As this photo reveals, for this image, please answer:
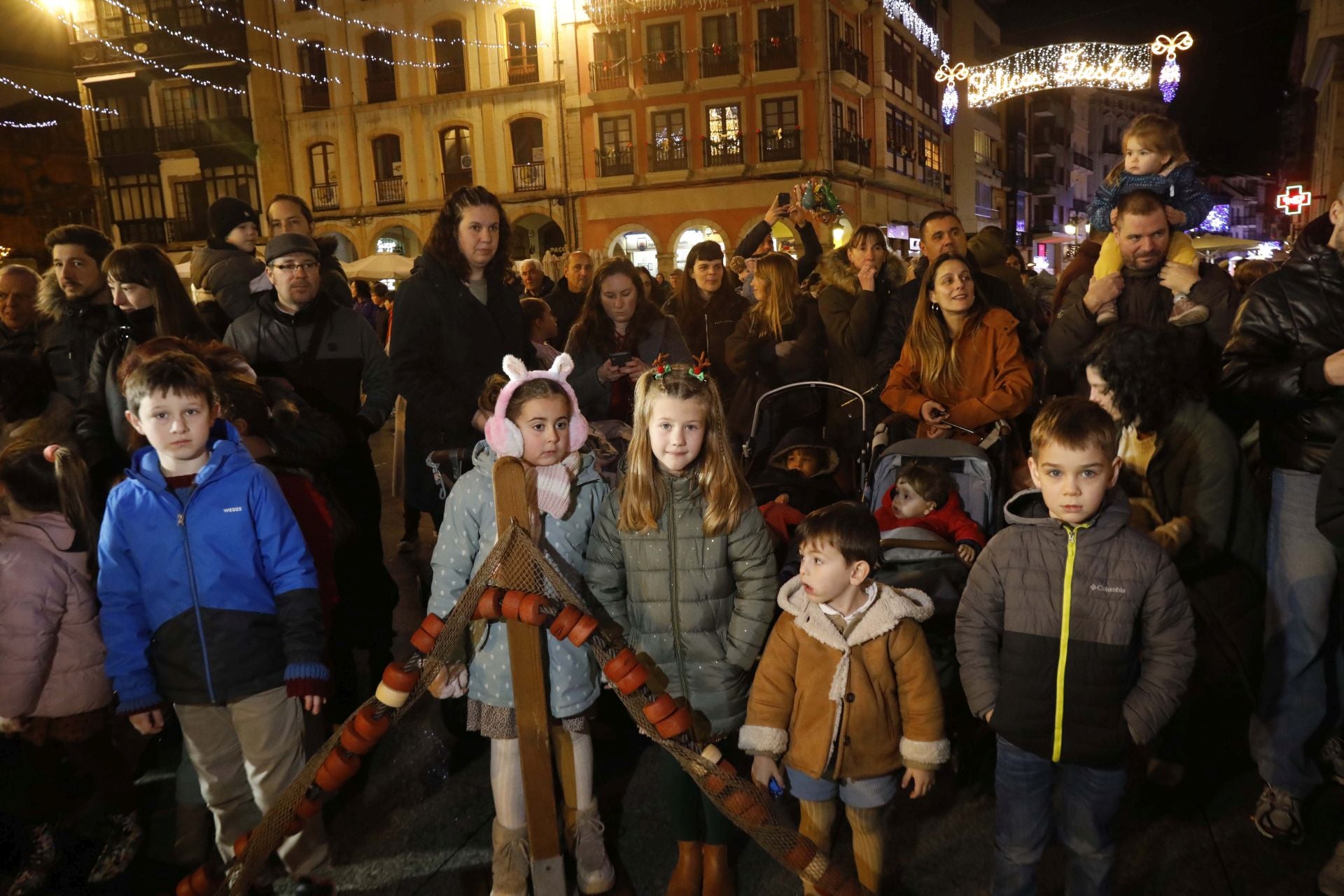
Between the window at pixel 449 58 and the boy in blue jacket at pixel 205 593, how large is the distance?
29901mm

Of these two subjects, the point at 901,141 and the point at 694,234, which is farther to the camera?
the point at 901,141

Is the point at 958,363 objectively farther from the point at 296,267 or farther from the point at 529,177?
the point at 529,177

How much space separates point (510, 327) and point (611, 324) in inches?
25.4

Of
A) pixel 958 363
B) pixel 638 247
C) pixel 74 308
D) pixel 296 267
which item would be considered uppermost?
pixel 638 247

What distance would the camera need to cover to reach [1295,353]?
10.1 feet

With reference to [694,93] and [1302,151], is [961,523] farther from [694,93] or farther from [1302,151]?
[1302,151]

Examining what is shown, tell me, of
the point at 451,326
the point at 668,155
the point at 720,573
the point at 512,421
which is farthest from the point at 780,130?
the point at 720,573

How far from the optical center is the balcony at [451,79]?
97.2ft

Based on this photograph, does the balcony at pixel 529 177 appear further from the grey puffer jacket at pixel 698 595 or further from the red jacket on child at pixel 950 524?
the grey puffer jacket at pixel 698 595

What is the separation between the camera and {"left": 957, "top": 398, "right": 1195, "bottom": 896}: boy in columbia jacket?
8.34ft

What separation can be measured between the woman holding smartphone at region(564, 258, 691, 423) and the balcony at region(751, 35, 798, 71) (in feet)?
82.2

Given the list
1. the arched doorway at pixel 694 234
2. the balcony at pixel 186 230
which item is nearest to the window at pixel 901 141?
the arched doorway at pixel 694 234

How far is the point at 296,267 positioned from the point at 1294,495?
440 cm

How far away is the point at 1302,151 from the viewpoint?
3228cm
